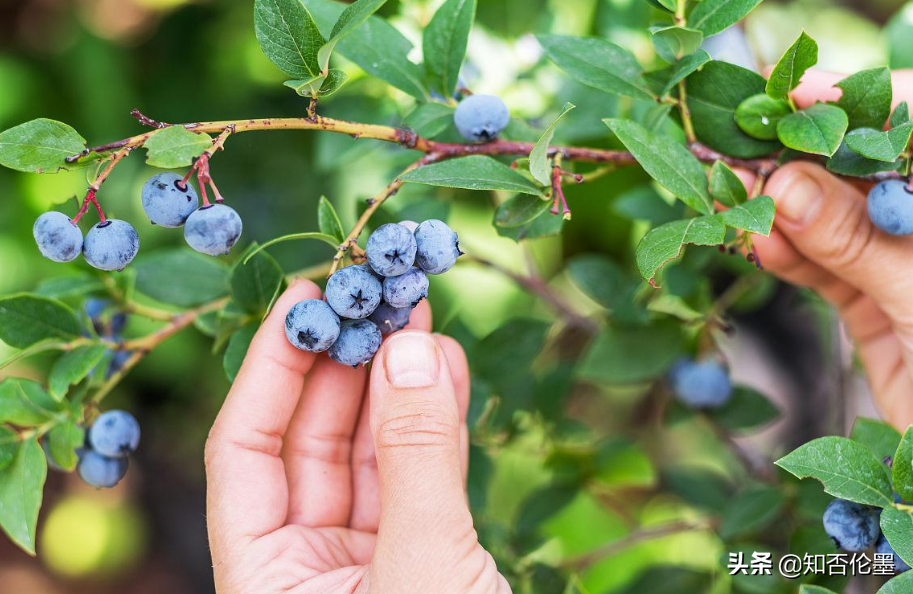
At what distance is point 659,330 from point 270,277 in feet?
2.51

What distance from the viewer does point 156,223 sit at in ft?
2.93

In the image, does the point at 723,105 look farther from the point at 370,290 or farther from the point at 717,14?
the point at 370,290

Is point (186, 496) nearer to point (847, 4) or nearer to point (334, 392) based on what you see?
point (334, 392)

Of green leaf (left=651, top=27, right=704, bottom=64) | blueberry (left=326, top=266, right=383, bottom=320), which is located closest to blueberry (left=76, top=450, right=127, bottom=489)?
blueberry (left=326, top=266, right=383, bottom=320)

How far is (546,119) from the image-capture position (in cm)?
165

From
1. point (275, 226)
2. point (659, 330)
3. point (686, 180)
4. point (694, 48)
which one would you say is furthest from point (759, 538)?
point (275, 226)

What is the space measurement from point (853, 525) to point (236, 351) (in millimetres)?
865

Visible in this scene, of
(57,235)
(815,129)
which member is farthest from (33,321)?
(815,129)

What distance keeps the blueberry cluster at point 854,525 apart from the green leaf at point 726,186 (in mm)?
422

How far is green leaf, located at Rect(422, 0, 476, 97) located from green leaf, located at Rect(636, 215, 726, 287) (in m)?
0.39

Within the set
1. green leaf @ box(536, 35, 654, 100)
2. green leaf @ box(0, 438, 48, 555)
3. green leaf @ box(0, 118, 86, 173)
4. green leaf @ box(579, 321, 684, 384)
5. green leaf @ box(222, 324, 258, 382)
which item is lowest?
green leaf @ box(579, 321, 684, 384)

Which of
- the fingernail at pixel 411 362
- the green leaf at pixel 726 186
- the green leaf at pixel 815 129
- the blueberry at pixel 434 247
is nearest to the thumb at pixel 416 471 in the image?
the fingernail at pixel 411 362

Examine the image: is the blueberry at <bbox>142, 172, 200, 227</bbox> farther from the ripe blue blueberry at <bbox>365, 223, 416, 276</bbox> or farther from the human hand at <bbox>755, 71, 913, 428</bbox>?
the human hand at <bbox>755, 71, 913, 428</bbox>

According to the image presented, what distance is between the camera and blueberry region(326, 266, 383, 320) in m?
0.89
